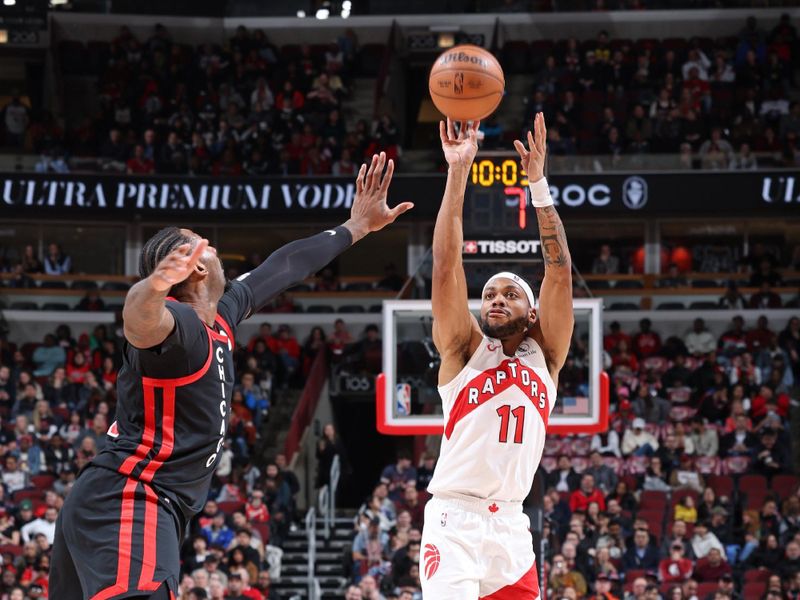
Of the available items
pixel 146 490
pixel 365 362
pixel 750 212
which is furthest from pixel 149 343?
pixel 750 212

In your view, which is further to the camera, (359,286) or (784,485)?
(359,286)

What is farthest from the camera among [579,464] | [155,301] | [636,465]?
[636,465]

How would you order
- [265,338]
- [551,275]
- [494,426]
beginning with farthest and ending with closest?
[265,338]
[551,275]
[494,426]

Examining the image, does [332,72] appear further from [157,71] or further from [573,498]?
[573,498]

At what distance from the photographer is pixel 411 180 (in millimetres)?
22641

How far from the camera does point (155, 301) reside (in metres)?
4.12

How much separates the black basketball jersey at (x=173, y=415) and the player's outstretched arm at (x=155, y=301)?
0.12 meters

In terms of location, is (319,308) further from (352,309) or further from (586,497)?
(586,497)

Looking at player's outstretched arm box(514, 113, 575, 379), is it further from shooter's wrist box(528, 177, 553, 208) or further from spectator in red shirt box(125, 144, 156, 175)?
spectator in red shirt box(125, 144, 156, 175)

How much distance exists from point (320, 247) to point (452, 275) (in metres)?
0.99

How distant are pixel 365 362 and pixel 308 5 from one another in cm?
1030

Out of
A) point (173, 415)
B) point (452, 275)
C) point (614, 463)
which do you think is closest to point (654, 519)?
point (614, 463)

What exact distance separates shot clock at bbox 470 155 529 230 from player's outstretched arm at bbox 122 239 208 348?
339 inches

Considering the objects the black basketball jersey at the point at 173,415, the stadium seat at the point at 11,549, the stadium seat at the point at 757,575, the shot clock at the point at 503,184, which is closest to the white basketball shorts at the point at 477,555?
the black basketball jersey at the point at 173,415
